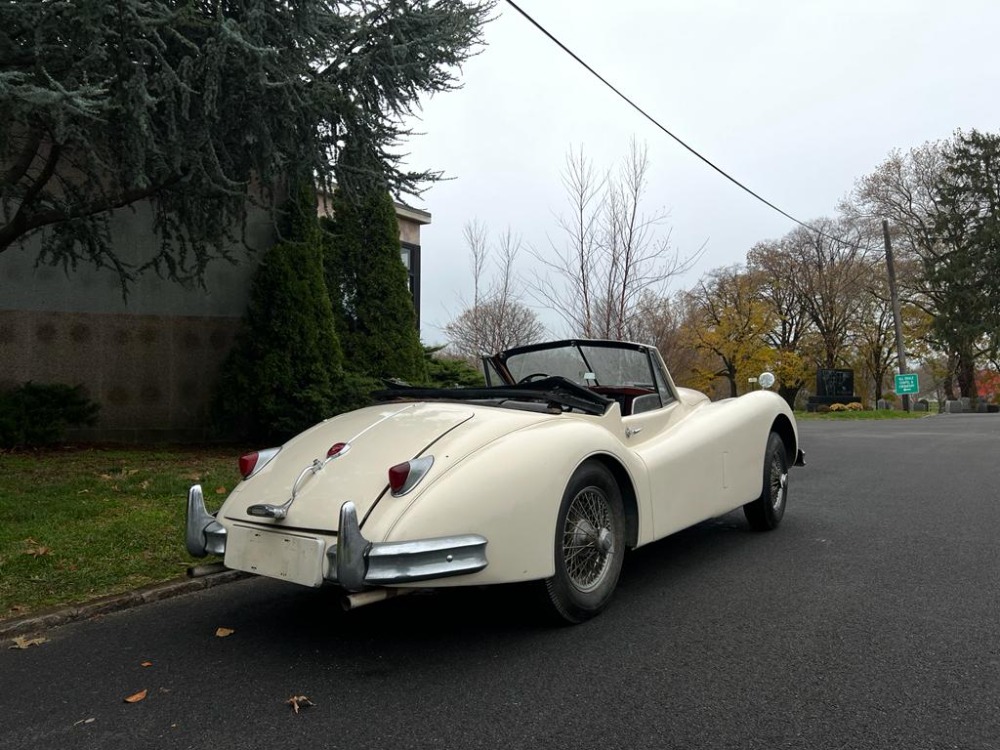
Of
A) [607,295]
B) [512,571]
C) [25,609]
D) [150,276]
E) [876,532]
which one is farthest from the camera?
[607,295]

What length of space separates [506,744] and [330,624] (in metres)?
1.58

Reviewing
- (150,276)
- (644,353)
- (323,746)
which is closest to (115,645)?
(323,746)

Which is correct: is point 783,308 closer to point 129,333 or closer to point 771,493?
point 129,333

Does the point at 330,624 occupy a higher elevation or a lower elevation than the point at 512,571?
lower

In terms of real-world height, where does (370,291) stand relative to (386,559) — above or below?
above

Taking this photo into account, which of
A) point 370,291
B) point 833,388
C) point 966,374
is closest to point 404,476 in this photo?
point 370,291

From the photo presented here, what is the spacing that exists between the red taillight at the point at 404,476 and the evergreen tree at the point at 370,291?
900 centimetres

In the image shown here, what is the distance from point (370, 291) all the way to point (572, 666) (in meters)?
9.92

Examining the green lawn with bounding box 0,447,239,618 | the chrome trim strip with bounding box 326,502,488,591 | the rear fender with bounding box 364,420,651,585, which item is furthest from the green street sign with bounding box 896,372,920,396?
the chrome trim strip with bounding box 326,502,488,591

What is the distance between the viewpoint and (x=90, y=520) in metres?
5.89

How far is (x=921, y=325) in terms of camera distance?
4409 cm

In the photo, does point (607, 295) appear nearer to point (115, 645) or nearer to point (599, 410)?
point (599, 410)

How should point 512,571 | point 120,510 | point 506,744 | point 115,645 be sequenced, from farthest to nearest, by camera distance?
point 120,510 → point 115,645 → point 512,571 → point 506,744

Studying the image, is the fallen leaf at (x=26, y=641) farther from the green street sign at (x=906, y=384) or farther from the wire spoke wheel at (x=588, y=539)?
the green street sign at (x=906, y=384)
